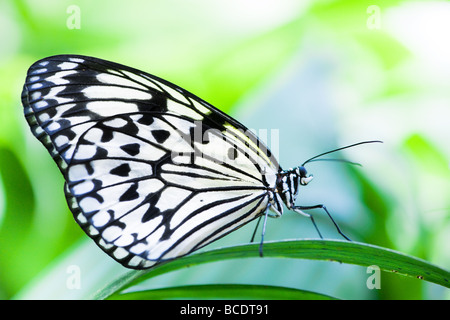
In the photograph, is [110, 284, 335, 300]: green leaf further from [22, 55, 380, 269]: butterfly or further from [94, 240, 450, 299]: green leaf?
[22, 55, 380, 269]: butterfly

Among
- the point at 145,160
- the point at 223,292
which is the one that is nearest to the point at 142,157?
the point at 145,160

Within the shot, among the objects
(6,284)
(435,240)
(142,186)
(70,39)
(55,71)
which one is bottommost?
(6,284)

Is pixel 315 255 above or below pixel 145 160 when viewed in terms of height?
below

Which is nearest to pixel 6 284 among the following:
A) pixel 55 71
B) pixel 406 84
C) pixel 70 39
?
pixel 55 71

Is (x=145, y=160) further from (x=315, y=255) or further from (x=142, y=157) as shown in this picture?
(x=315, y=255)

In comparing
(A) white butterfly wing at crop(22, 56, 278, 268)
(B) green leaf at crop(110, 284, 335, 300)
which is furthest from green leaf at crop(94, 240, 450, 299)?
(A) white butterfly wing at crop(22, 56, 278, 268)

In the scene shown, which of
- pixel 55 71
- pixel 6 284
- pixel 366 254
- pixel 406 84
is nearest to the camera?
pixel 366 254

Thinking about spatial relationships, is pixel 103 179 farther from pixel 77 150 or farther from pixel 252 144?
pixel 252 144
